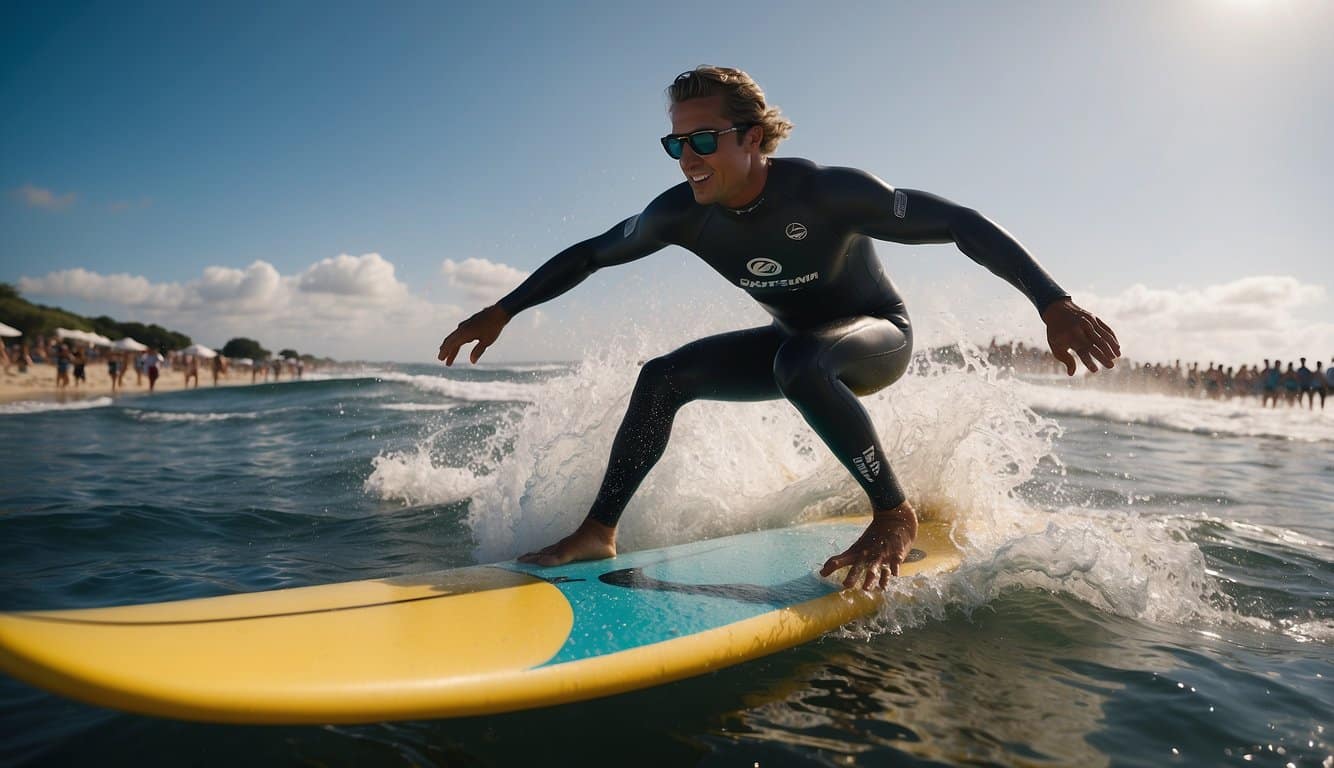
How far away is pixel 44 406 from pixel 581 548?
20.1 metres

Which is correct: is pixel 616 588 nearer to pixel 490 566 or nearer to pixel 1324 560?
pixel 490 566

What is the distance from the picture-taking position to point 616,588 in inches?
111

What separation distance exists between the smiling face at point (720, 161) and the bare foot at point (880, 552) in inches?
53.9

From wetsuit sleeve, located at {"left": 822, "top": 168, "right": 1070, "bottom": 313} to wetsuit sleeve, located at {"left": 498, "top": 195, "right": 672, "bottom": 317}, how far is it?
855mm

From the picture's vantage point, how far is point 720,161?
2.91 meters

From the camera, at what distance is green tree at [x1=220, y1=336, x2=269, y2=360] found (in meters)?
62.0

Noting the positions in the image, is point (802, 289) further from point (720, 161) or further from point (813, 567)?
point (813, 567)

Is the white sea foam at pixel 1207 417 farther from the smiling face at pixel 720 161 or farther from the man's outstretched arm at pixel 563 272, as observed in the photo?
the smiling face at pixel 720 161

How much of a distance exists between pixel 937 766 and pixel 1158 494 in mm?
5825

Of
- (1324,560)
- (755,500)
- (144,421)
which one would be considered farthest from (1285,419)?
(144,421)

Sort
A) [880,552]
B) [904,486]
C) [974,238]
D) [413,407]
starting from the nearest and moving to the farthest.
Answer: [974,238], [880,552], [904,486], [413,407]

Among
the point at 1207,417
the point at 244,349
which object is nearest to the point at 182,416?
the point at 1207,417

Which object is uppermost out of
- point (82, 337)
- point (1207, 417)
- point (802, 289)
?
point (82, 337)

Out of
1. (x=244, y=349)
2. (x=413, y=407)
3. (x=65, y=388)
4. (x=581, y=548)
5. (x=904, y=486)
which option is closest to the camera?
(x=581, y=548)
